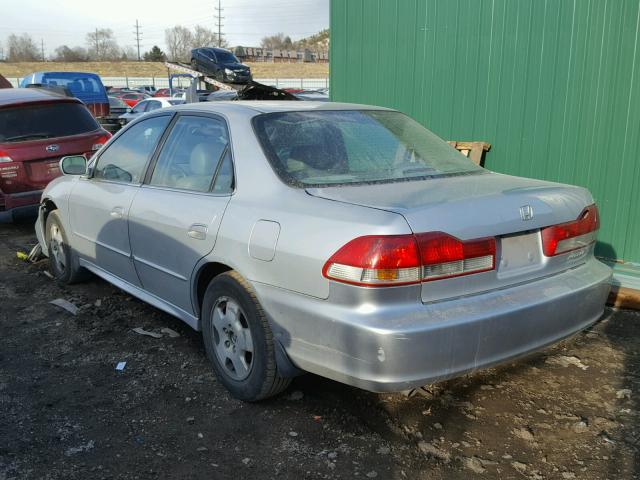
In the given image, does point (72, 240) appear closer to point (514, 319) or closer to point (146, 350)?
point (146, 350)

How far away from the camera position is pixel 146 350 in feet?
13.8

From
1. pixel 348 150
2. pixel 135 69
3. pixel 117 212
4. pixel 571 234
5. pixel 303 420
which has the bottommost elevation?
pixel 303 420

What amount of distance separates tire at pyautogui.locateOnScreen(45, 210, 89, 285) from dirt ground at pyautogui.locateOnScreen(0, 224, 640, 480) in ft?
3.67

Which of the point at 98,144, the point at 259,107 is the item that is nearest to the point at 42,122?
the point at 98,144

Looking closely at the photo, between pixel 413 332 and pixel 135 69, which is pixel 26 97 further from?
pixel 135 69

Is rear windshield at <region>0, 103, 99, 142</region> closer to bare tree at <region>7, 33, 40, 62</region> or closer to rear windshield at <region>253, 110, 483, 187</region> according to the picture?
rear windshield at <region>253, 110, 483, 187</region>

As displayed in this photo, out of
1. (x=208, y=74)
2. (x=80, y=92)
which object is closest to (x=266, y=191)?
(x=208, y=74)

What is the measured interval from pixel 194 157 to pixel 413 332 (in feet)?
6.45

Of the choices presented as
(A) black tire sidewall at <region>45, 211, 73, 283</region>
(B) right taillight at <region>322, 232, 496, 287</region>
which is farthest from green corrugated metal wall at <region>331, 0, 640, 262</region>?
(A) black tire sidewall at <region>45, 211, 73, 283</region>

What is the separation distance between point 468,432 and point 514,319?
0.69 m

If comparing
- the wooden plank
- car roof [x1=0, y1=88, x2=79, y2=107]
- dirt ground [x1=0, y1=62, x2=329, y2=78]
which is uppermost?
dirt ground [x1=0, y1=62, x2=329, y2=78]

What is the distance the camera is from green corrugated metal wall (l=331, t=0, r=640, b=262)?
5371 millimetres

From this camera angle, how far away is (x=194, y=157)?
3.85m

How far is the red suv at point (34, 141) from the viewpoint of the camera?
23.7 ft
